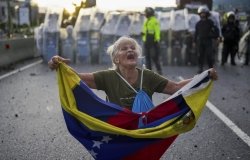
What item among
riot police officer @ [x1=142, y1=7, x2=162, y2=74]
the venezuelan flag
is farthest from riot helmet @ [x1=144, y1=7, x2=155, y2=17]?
the venezuelan flag

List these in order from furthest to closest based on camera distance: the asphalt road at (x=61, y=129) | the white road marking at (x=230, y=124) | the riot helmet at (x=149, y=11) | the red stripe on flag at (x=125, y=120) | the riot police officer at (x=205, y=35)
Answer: the riot helmet at (x=149, y=11) < the riot police officer at (x=205, y=35) < the white road marking at (x=230, y=124) < the asphalt road at (x=61, y=129) < the red stripe on flag at (x=125, y=120)

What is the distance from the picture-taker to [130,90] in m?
4.48

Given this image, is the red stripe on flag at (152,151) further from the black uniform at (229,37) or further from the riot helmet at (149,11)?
the black uniform at (229,37)

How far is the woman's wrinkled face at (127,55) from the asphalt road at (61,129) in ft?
6.94

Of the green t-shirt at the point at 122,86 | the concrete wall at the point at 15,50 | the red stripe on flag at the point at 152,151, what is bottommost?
the concrete wall at the point at 15,50

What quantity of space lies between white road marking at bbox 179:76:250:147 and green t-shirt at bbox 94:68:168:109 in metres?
2.72

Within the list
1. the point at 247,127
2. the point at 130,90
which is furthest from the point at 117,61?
the point at 247,127

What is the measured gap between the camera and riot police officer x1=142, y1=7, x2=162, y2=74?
16.7 metres

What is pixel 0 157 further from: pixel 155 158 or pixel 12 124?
pixel 155 158

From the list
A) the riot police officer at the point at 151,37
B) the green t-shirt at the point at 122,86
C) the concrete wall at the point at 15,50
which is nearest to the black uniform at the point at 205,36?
the riot police officer at the point at 151,37

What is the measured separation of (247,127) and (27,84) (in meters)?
7.45

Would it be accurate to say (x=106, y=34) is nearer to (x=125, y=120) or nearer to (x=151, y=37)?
(x=151, y=37)

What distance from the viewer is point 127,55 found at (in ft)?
14.8

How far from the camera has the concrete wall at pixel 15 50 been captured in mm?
18625
